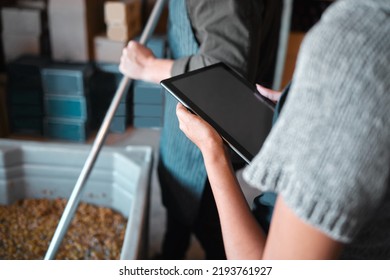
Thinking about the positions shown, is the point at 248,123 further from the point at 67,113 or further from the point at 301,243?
the point at 67,113

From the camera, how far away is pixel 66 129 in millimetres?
1644

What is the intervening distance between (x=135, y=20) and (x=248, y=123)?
1.31 m

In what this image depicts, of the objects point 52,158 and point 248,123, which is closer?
point 248,123

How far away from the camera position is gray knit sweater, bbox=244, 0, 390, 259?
0.25 m

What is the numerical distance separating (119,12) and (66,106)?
1.37ft

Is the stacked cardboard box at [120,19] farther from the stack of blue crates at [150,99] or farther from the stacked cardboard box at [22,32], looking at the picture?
the stacked cardboard box at [22,32]

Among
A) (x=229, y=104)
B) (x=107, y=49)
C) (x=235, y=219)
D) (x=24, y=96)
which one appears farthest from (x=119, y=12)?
(x=235, y=219)

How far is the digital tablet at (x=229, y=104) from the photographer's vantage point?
44 centimetres

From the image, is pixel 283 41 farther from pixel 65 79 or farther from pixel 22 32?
pixel 22 32

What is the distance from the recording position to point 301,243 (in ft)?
0.97

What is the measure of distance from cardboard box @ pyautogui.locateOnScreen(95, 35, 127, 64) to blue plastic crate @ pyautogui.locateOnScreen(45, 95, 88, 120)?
7.5 inches

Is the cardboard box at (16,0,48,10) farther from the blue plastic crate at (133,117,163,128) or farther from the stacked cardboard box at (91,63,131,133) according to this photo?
the blue plastic crate at (133,117,163,128)
